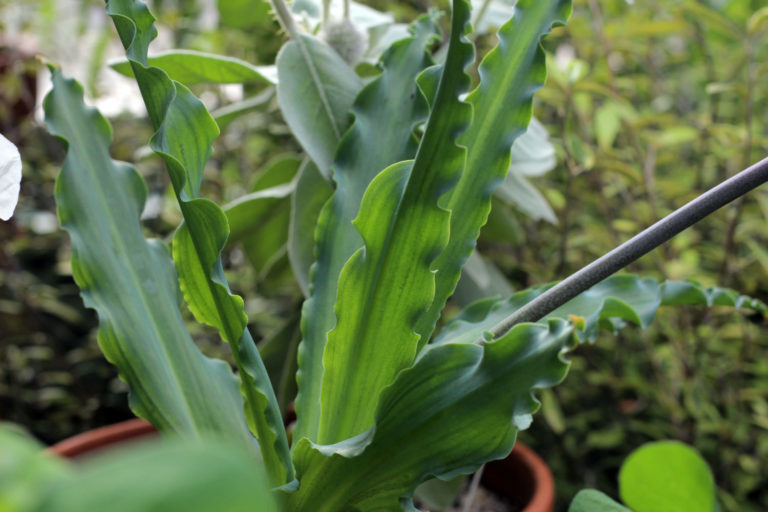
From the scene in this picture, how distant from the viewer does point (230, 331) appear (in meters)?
0.33

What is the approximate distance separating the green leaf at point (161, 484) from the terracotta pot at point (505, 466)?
435 mm

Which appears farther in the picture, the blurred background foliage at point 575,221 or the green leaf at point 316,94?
the blurred background foliage at point 575,221

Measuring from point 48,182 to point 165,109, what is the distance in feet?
2.54

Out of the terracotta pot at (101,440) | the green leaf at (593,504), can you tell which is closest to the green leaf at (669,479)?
the green leaf at (593,504)

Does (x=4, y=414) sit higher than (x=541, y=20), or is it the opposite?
(x=541, y=20)

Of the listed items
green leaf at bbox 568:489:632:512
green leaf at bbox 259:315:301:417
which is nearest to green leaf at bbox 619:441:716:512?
green leaf at bbox 568:489:632:512

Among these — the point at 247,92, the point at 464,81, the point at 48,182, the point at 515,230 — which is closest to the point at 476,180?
the point at 464,81

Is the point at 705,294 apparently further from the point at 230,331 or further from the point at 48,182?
the point at 48,182

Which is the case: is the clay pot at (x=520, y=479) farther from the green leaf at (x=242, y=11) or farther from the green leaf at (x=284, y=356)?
the green leaf at (x=242, y=11)

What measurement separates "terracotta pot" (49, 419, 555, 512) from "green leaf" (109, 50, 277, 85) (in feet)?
1.00

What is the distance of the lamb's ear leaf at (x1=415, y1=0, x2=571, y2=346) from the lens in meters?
0.35

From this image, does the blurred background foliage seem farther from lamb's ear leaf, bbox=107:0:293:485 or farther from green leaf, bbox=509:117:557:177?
lamb's ear leaf, bbox=107:0:293:485

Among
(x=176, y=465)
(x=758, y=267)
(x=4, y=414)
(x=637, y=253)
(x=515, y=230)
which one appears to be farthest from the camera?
(x=4, y=414)

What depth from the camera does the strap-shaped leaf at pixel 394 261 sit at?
1.00 ft
